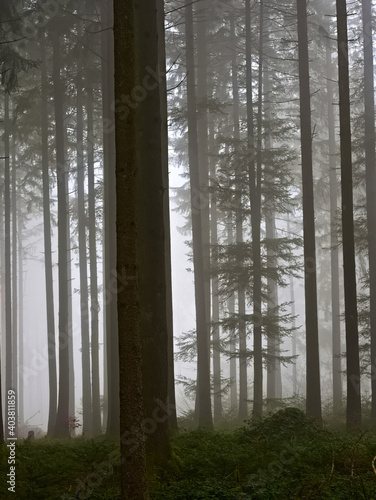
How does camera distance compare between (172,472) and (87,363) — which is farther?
(87,363)

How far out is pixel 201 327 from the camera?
57.2ft

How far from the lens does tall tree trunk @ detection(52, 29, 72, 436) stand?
18438 mm

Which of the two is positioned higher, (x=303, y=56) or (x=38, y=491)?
(x=303, y=56)

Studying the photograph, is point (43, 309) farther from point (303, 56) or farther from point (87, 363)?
point (303, 56)

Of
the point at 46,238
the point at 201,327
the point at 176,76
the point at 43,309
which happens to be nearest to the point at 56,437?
the point at 201,327

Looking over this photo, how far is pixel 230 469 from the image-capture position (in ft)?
27.5

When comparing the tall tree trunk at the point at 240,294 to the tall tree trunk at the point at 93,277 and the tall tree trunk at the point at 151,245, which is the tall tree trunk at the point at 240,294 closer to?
the tall tree trunk at the point at 93,277

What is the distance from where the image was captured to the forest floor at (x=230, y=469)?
7.30 m

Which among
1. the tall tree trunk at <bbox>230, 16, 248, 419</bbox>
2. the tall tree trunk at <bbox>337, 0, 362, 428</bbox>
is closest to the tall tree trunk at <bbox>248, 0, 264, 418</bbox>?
the tall tree trunk at <bbox>230, 16, 248, 419</bbox>

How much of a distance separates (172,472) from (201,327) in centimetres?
929

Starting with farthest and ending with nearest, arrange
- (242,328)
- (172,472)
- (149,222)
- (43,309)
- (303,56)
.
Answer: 1. (43,309)
2. (242,328)
3. (303,56)
4. (149,222)
5. (172,472)

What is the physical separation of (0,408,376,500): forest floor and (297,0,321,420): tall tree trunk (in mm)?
5111

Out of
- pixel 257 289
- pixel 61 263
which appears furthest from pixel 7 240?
pixel 257 289

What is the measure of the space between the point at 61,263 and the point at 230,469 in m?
12.7
